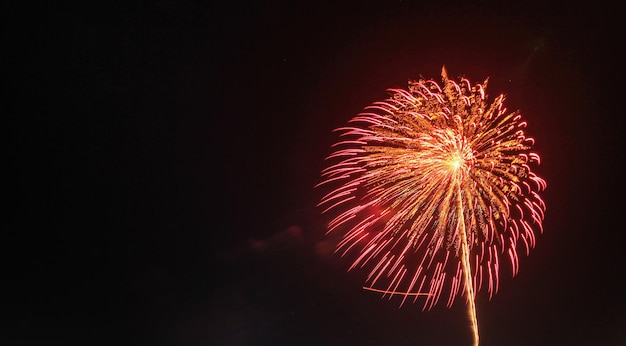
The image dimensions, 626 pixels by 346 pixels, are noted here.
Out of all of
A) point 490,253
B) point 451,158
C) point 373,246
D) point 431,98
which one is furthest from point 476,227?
point 431,98

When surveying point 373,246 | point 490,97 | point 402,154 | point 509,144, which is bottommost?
point 373,246

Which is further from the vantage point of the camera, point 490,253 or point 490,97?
point 490,253

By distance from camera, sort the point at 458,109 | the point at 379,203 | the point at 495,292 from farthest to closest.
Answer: the point at 495,292 < the point at 379,203 < the point at 458,109

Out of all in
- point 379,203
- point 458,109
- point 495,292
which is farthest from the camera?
point 495,292

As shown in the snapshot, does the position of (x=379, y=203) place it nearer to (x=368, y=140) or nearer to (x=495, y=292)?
(x=368, y=140)

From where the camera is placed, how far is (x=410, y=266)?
7539 mm

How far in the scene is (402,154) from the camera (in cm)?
687

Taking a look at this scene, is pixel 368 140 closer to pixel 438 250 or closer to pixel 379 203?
pixel 379 203

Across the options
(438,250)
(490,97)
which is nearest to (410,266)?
(438,250)

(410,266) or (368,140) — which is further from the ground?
A: (368,140)

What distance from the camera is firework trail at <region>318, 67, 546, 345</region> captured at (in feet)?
22.2

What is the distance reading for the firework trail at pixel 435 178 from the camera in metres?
6.77

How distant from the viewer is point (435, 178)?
6.98m

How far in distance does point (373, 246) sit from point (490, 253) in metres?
2.01
